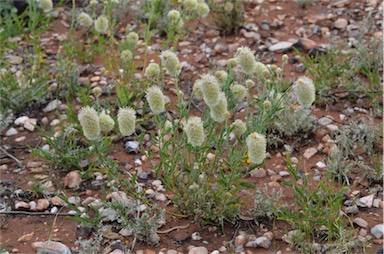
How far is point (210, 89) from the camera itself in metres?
2.59

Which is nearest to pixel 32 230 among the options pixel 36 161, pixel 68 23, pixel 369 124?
pixel 36 161


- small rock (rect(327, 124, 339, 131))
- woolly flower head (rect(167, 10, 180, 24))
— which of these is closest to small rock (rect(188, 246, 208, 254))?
small rock (rect(327, 124, 339, 131))

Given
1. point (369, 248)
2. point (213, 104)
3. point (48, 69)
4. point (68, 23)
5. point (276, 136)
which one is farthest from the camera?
point (68, 23)

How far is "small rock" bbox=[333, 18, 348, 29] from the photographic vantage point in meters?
5.05

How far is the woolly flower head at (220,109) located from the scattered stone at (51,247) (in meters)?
1.00

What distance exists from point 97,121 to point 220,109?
56cm

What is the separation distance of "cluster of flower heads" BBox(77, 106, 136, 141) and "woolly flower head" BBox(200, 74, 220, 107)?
1.17 feet

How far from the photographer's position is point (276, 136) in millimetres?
3791

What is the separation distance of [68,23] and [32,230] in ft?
8.68

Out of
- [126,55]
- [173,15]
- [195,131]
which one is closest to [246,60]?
[195,131]

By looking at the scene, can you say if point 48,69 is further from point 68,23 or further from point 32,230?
point 32,230

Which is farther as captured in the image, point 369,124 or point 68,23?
point 68,23

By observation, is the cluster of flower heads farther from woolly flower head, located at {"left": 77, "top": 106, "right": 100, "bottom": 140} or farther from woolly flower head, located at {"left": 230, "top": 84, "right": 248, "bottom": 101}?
woolly flower head, located at {"left": 230, "top": 84, "right": 248, "bottom": 101}

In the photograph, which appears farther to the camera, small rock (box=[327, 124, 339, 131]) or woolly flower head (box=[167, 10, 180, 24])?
small rock (box=[327, 124, 339, 131])
